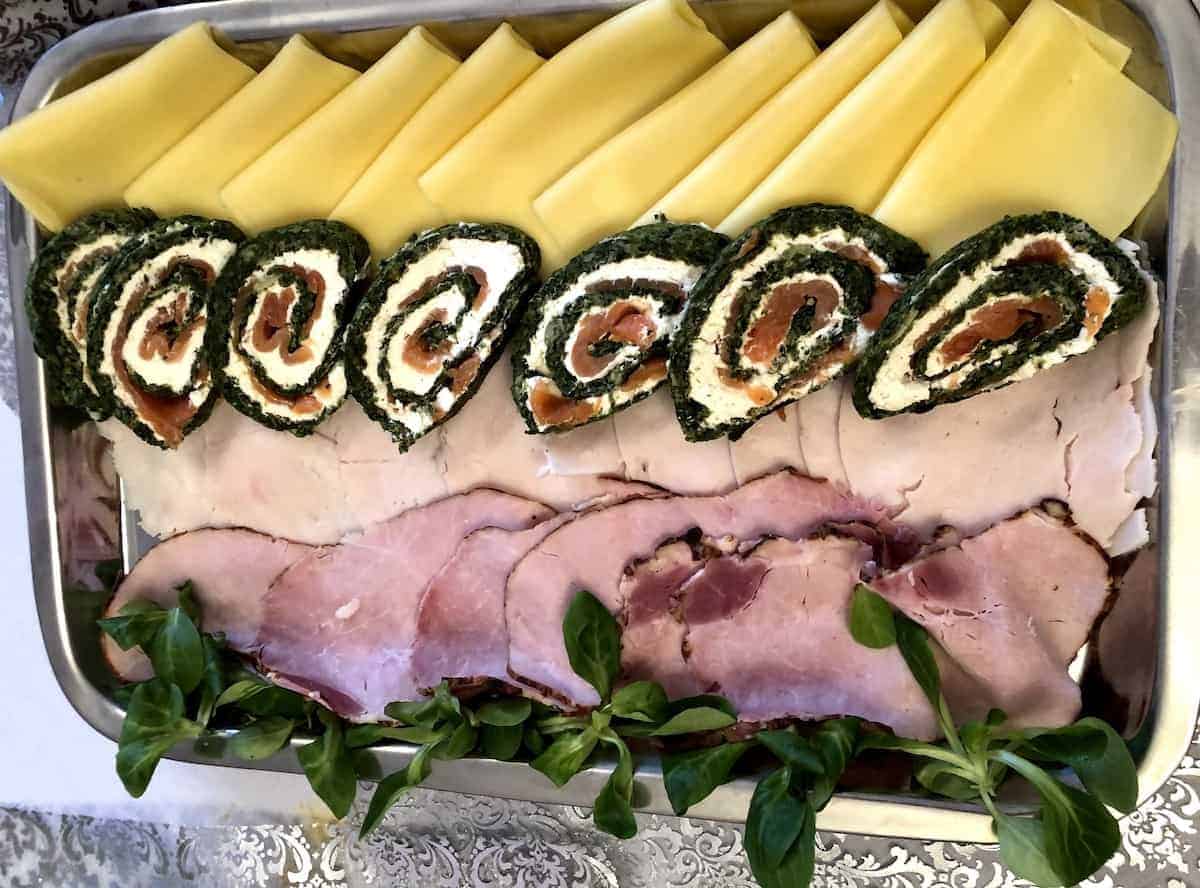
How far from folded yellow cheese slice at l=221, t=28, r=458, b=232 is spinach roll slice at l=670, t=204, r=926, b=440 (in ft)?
2.11

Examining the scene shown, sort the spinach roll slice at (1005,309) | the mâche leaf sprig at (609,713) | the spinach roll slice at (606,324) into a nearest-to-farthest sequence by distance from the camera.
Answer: the spinach roll slice at (1005,309) < the spinach roll slice at (606,324) < the mâche leaf sprig at (609,713)

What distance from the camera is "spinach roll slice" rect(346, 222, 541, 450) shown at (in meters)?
1.56

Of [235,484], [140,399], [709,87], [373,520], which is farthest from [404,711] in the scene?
[709,87]

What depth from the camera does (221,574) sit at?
189cm

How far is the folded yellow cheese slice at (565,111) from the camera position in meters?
1.52

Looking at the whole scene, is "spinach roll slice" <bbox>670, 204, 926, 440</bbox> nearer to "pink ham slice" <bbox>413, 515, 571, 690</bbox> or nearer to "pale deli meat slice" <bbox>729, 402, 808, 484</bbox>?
"pale deli meat slice" <bbox>729, 402, 808, 484</bbox>

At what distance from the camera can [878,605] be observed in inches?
60.4

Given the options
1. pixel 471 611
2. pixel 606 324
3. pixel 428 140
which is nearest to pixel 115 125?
pixel 428 140

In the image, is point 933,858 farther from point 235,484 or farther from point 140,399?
point 140,399

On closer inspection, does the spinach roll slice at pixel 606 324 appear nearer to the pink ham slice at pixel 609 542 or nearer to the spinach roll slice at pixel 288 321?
the pink ham slice at pixel 609 542

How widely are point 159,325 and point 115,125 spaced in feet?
1.21

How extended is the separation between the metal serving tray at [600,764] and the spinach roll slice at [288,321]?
42 cm

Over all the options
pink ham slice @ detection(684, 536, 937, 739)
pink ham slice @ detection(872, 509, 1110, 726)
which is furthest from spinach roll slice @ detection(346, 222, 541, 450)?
pink ham slice @ detection(872, 509, 1110, 726)

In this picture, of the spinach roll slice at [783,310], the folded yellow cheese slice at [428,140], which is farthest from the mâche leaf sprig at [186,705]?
the spinach roll slice at [783,310]
